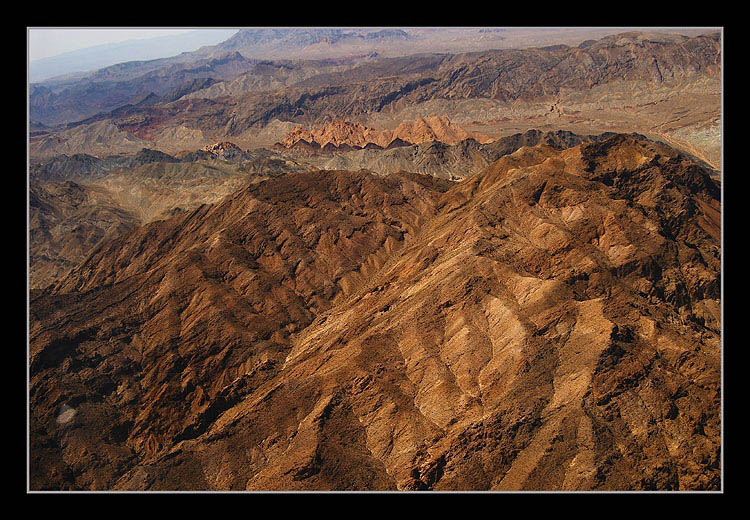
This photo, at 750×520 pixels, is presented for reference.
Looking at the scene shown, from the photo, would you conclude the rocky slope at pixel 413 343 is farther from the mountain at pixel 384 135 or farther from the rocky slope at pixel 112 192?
the mountain at pixel 384 135

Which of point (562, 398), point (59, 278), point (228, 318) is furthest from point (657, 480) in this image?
point (59, 278)

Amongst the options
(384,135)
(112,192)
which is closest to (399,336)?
(112,192)

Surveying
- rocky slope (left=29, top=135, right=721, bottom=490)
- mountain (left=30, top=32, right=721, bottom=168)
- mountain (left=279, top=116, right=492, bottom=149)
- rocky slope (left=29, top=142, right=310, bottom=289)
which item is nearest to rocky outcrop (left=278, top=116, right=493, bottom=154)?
mountain (left=279, top=116, right=492, bottom=149)

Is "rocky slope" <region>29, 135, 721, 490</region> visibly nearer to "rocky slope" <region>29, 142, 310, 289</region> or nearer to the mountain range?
the mountain range

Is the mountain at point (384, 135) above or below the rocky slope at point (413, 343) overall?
above

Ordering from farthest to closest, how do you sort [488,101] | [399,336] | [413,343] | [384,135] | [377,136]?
1. [488,101]
2. [377,136]
3. [384,135]
4. [399,336]
5. [413,343]

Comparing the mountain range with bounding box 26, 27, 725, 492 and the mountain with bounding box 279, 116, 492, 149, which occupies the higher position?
the mountain with bounding box 279, 116, 492, 149

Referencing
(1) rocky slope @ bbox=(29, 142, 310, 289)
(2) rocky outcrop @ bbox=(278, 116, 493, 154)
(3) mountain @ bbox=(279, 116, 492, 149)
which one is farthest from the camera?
(3) mountain @ bbox=(279, 116, 492, 149)

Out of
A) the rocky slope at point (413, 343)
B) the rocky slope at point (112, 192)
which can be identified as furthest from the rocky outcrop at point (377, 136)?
the rocky slope at point (413, 343)

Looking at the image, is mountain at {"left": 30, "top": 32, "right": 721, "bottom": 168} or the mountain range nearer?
the mountain range

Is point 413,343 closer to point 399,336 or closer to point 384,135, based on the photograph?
point 399,336
